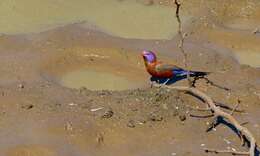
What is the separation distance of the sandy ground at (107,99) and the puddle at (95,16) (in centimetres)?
44

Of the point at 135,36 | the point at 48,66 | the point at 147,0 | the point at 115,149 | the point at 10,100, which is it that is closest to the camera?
the point at 115,149

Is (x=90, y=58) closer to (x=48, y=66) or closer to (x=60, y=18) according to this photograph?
(x=48, y=66)

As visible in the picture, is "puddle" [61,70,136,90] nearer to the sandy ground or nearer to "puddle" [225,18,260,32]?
the sandy ground

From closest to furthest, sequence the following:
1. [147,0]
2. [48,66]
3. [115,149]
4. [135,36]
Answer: [115,149] < [48,66] < [135,36] < [147,0]

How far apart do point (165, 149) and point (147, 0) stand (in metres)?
5.00

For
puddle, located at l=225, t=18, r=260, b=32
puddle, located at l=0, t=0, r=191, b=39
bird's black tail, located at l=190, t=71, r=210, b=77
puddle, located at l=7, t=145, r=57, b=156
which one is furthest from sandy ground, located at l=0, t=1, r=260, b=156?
puddle, located at l=225, t=18, r=260, b=32

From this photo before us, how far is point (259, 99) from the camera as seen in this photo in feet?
27.2

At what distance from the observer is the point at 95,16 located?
11.0 m

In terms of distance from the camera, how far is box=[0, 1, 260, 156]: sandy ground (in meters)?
7.29

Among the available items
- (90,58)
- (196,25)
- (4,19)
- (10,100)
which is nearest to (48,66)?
(90,58)

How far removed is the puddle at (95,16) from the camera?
34.5 feet

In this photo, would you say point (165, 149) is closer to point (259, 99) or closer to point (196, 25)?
point (259, 99)

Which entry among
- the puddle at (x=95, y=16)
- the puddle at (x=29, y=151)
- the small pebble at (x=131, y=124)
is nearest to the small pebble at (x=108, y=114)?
the small pebble at (x=131, y=124)

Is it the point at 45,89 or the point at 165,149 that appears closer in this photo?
the point at 165,149
